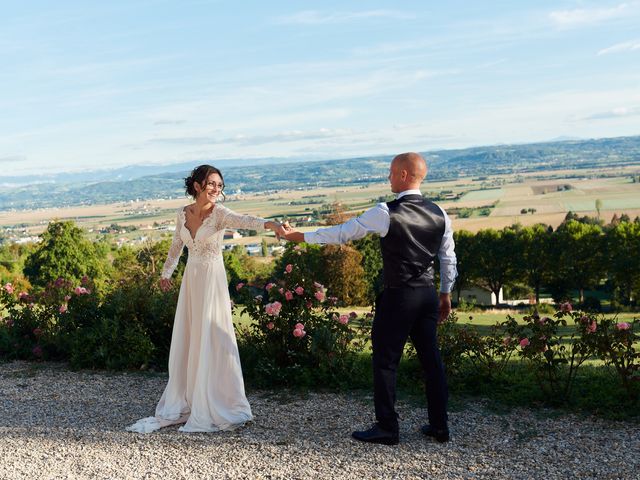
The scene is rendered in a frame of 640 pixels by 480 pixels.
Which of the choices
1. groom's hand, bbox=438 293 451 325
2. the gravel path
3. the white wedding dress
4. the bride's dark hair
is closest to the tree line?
the gravel path

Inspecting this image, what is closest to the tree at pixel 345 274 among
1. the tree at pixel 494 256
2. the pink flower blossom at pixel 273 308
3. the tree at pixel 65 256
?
the tree at pixel 494 256

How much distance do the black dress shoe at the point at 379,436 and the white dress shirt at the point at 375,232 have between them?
4.18 feet

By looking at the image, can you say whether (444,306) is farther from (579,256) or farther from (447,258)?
(579,256)

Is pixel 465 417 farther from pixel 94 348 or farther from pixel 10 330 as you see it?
pixel 10 330

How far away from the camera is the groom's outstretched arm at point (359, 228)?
4961 millimetres

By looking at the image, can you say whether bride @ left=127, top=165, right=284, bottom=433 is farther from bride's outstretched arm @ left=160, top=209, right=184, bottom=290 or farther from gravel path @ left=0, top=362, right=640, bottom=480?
gravel path @ left=0, top=362, right=640, bottom=480

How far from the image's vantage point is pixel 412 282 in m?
5.13

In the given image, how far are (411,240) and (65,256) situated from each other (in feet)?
150

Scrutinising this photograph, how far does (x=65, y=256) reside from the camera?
4666 cm

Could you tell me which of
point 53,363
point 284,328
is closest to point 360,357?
point 284,328

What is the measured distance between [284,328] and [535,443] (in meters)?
3.29

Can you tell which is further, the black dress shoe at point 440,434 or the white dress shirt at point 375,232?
the black dress shoe at point 440,434

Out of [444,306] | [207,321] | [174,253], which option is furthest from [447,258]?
[174,253]

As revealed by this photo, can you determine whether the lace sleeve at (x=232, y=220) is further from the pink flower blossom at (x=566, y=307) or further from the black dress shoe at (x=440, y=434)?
the pink flower blossom at (x=566, y=307)
